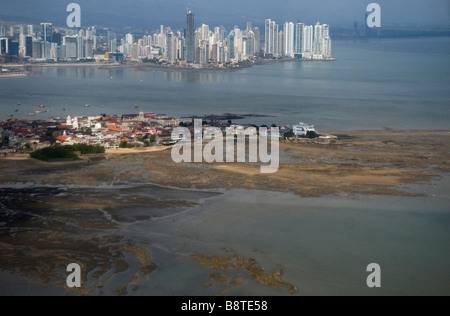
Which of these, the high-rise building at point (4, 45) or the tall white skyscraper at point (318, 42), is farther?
the tall white skyscraper at point (318, 42)

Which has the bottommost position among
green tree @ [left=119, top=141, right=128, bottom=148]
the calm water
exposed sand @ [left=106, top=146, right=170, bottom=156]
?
exposed sand @ [left=106, top=146, right=170, bottom=156]

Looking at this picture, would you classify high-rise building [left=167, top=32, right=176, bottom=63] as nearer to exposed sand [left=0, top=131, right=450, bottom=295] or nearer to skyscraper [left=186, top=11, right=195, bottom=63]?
skyscraper [left=186, top=11, right=195, bottom=63]

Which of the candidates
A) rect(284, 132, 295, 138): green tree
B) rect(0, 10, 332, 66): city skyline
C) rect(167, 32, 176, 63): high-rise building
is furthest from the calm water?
rect(167, 32, 176, 63): high-rise building

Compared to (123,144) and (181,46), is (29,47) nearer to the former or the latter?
(181,46)

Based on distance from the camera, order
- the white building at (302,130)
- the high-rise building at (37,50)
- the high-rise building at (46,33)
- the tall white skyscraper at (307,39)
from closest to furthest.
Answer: the white building at (302,130)
the high-rise building at (37,50)
the high-rise building at (46,33)
the tall white skyscraper at (307,39)

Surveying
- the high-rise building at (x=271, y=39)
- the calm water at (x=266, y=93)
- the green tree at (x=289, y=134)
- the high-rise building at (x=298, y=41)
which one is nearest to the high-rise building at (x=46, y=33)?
the calm water at (x=266, y=93)

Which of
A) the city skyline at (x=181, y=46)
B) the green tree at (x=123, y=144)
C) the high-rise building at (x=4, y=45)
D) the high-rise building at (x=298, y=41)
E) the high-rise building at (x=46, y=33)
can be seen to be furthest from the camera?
the high-rise building at (x=298, y=41)

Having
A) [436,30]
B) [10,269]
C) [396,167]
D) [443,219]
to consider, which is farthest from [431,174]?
[436,30]

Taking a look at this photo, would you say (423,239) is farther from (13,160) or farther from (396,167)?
(13,160)

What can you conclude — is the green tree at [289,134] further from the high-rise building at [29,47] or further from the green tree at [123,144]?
the high-rise building at [29,47]
